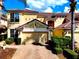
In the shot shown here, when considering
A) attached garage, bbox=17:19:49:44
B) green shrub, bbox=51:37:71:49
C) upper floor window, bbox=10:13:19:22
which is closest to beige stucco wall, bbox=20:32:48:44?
attached garage, bbox=17:19:49:44

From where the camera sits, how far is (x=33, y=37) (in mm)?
45438

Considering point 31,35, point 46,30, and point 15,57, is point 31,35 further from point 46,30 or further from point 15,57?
point 15,57

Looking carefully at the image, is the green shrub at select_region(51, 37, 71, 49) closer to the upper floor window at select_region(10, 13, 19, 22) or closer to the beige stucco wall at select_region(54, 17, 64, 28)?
the upper floor window at select_region(10, 13, 19, 22)

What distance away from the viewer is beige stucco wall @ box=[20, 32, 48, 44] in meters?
45.2

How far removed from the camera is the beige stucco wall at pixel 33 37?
148ft

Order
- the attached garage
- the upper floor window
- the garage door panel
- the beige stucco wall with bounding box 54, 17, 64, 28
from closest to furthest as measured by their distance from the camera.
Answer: the attached garage < the garage door panel < the upper floor window < the beige stucco wall with bounding box 54, 17, 64, 28

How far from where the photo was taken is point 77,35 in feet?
157

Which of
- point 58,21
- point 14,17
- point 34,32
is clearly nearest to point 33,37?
point 34,32

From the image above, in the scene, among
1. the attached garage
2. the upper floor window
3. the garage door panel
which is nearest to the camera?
the attached garage

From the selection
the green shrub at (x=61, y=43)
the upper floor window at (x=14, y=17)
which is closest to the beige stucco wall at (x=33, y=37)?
the upper floor window at (x=14, y=17)

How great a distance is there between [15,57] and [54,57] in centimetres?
445

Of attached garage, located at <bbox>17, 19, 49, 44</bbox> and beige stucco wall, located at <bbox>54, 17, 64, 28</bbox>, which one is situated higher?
beige stucco wall, located at <bbox>54, 17, 64, 28</bbox>

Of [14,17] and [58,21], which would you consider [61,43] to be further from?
[58,21]

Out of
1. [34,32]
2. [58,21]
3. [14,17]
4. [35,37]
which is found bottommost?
[35,37]
